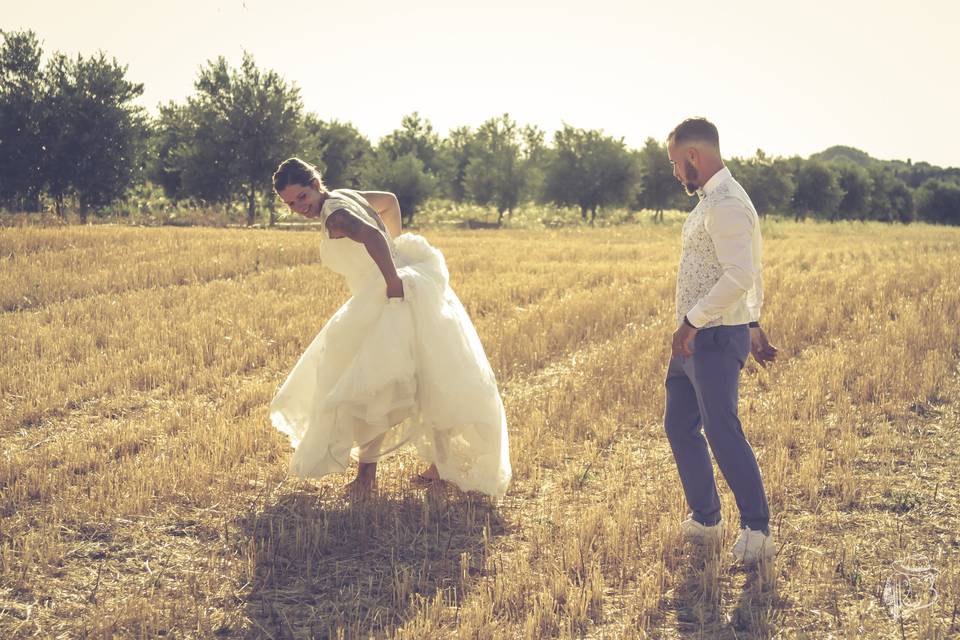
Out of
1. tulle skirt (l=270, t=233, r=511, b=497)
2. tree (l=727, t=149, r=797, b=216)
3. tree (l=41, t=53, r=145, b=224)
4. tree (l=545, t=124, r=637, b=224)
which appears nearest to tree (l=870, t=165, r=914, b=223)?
tree (l=727, t=149, r=797, b=216)

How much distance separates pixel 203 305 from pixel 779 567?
33.8ft

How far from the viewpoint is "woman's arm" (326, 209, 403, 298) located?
5.25 metres

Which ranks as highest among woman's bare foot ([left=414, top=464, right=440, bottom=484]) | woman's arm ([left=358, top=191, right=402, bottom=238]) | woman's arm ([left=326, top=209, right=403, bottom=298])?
woman's arm ([left=358, top=191, right=402, bottom=238])

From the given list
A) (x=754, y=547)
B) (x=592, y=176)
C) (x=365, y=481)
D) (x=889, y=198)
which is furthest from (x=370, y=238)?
(x=889, y=198)

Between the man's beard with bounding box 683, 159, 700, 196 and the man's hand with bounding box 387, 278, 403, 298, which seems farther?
the man's hand with bounding box 387, 278, 403, 298

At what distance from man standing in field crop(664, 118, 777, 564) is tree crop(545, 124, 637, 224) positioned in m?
57.0

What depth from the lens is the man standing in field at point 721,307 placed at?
4.17 metres

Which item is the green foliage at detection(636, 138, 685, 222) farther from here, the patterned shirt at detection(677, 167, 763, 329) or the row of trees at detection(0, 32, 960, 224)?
the patterned shirt at detection(677, 167, 763, 329)

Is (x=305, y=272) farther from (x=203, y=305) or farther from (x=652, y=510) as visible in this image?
(x=652, y=510)

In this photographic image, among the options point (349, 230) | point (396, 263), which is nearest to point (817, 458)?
point (396, 263)

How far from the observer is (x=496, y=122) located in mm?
63375

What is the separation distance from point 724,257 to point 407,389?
225cm

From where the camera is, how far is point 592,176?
199ft

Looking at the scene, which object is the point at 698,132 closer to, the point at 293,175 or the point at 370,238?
the point at 370,238
